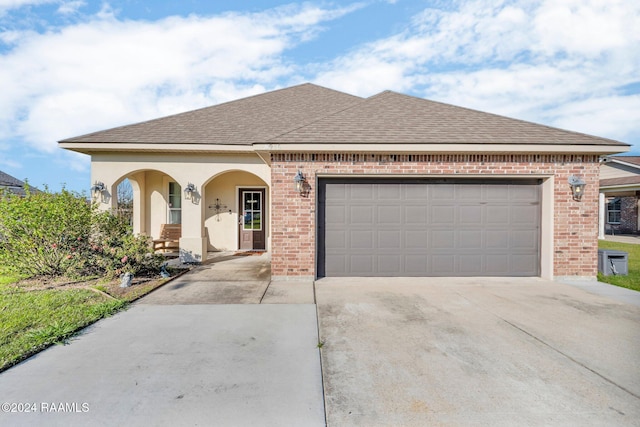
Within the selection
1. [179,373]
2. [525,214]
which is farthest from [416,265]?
[179,373]

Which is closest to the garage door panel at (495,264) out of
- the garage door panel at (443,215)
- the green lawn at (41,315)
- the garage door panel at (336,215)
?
the garage door panel at (443,215)

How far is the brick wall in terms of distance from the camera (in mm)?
6578

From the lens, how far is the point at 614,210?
794 inches

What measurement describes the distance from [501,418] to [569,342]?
6.88 ft

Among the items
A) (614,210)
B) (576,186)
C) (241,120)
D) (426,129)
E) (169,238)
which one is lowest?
(169,238)

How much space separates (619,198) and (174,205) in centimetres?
2771

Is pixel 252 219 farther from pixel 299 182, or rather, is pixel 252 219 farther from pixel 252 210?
pixel 299 182

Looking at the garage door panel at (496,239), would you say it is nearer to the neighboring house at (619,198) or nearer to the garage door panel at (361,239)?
the garage door panel at (361,239)

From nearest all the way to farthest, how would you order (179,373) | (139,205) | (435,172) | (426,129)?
(179,373), (435,172), (426,129), (139,205)

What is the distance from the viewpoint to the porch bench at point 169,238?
9.79 m

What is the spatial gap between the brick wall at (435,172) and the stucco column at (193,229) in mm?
3317

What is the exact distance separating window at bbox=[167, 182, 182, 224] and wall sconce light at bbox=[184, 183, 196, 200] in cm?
230

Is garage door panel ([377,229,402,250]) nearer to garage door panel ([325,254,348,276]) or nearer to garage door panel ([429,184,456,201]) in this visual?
garage door panel ([325,254,348,276])

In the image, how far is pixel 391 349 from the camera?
3393mm
